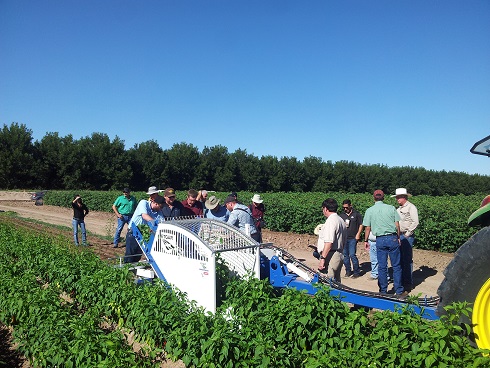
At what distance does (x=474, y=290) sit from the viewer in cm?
337

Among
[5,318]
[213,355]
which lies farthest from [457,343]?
[5,318]

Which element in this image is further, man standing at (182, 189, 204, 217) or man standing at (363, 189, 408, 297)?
man standing at (182, 189, 204, 217)

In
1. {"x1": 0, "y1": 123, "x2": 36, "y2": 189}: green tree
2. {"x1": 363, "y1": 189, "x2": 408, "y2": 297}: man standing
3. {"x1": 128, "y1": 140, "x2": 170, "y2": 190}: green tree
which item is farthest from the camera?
{"x1": 128, "y1": 140, "x2": 170, "y2": 190}: green tree

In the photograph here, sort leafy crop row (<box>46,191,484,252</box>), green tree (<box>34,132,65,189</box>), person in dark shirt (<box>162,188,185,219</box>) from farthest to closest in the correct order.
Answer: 1. green tree (<box>34,132,65,189</box>)
2. leafy crop row (<box>46,191,484,252</box>)
3. person in dark shirt (<box>162,188,185,219</box>)

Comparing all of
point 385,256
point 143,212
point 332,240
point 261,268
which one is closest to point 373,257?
point 385,256

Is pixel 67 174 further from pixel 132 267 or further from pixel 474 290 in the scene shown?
pixel 474 290

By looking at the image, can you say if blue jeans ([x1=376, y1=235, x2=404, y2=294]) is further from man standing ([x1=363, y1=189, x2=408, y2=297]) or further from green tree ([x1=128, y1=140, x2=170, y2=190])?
Answer: green tree ([x1=128, y1=140, x2=170, y2=190])

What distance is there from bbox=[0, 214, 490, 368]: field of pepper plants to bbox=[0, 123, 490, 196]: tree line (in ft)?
165

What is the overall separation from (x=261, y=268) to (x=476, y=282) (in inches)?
105

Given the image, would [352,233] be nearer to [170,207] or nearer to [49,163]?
[170,207]

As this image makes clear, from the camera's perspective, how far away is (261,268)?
5.37 metres

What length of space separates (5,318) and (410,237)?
7053 millimetres

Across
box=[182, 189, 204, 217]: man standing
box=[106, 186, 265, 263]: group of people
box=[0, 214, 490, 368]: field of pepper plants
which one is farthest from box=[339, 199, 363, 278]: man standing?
box=[0, 214, 490, 368]: field of pepper plants

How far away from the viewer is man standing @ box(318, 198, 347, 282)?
5988 millimetres
